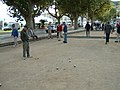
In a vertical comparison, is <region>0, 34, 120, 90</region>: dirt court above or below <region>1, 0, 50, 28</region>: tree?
below

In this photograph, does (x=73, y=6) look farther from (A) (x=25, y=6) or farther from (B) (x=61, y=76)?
(B) (x=61, y=76)

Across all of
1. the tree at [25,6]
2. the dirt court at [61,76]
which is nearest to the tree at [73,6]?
the tree at [25,6]

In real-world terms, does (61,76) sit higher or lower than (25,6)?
lower

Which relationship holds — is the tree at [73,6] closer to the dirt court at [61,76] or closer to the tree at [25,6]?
the tree at [25,6]

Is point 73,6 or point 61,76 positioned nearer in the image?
point 61,76

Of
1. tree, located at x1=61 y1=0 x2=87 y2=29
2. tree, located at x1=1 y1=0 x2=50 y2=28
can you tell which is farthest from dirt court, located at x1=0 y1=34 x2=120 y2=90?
tree, located at x1=61 y1=0 x2=87 y2=29

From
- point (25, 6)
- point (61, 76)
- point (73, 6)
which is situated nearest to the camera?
point (61, 76)

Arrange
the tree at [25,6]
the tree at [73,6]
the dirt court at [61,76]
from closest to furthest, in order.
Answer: the dirt court at [61,76]
the tree at [25,6]
the tree at [73,6]

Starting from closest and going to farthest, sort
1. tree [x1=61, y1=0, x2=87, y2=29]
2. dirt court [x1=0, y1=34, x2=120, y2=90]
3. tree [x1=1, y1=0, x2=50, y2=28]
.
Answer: dirt court [x1=0, y1=34, x2=120, y2=90], tree [x1=1, y1=0, x2=50, y2=28], tree [x1=61, y1=0, x2=87, y2=29]

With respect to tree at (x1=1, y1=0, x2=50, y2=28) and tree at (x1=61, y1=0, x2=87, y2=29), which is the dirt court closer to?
tree at (x1=1, y1=0, x2=50, y2=28)

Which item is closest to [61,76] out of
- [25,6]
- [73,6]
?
[25,6]

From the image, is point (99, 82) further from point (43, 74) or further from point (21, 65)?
point (21, 65)

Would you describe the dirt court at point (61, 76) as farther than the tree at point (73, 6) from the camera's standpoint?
No

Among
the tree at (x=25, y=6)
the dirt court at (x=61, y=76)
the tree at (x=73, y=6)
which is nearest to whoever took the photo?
the dirt court at (x=61, y=76)
